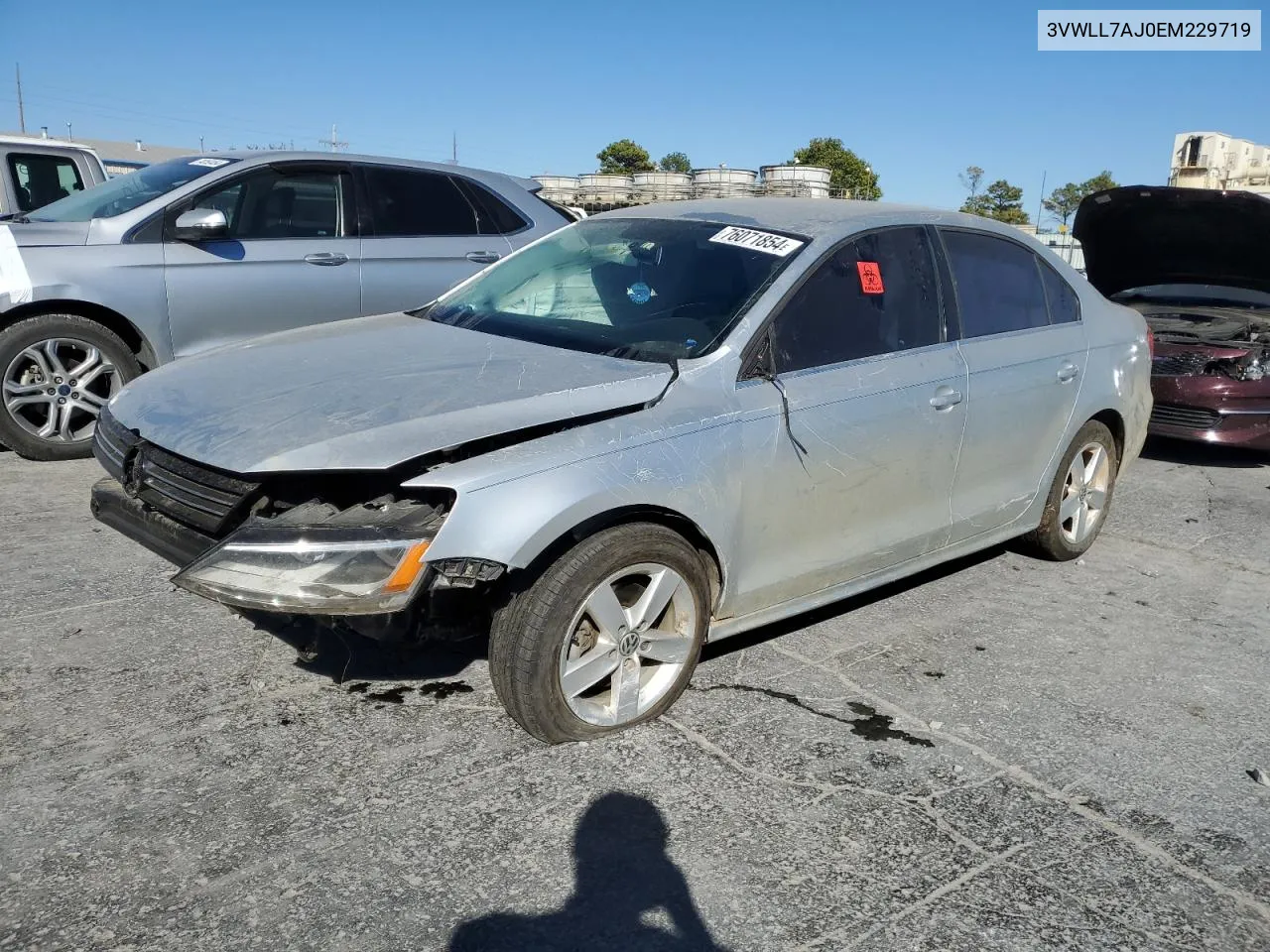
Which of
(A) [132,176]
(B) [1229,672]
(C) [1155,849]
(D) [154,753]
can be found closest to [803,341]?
(C) [1155,849]

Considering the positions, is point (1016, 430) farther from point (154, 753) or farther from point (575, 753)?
point (154, 753)

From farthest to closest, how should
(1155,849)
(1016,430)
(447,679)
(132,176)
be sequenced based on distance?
1. (132,176)
2. (1016,430)
3. (447,679)
4. (1155,849)

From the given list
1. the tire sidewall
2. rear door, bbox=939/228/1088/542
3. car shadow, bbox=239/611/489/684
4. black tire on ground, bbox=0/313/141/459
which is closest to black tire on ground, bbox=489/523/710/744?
car shadow, bbox=239/611/489/684

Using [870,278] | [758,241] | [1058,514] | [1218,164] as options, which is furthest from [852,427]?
[1218,164]

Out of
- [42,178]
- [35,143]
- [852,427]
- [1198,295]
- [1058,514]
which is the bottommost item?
[1058,514]

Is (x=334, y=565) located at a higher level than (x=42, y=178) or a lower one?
lower

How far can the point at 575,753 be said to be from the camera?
10.1 feet

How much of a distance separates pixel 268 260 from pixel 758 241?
348 centimetres

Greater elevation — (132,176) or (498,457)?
(132,176)

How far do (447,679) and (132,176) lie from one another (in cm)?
448

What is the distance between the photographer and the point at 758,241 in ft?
12.5

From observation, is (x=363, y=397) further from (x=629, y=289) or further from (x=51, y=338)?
(x=51, y=338)

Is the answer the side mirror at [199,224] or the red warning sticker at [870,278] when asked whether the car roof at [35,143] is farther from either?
the red warning sticker at [870,278]

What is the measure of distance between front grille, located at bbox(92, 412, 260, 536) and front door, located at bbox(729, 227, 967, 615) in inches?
59.9
